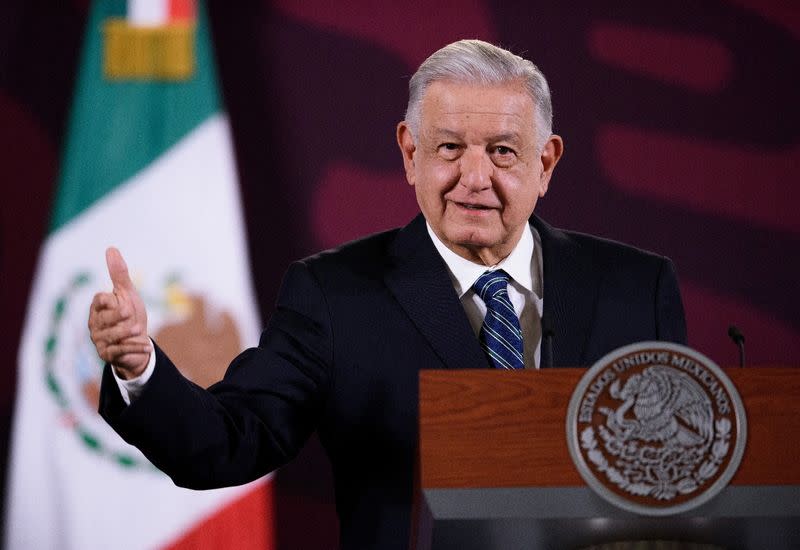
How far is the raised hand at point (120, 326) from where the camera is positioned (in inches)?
60.1

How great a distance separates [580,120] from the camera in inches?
134

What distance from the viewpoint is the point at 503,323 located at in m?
1.97

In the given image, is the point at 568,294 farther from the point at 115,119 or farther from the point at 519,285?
the point at 115,119

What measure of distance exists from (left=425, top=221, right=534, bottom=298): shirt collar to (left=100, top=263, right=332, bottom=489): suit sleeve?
9.8 inches

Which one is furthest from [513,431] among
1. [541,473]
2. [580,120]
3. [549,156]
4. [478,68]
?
[580,120]

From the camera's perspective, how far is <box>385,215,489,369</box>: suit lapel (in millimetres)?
1912

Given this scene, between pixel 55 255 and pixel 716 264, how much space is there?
6.32ft

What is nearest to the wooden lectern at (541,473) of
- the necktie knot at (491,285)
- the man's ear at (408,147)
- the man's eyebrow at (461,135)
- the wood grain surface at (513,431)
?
the wood grain surface at (513,431)

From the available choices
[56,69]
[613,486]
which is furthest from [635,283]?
[56,69]

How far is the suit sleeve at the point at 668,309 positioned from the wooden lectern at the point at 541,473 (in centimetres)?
74

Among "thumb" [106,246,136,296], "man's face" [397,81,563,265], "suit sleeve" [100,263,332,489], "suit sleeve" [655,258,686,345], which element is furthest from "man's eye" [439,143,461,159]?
"thumb" [106,246,136,296]

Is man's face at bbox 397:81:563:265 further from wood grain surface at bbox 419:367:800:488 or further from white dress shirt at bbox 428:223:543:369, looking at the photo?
wood grain surface at bbox 419:367:800:488

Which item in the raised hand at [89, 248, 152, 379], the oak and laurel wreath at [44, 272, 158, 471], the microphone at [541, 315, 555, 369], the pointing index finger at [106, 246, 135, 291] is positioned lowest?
the oak and laurel wreath at [44, 272, 158, 471]

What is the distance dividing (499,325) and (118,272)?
0.68 m
